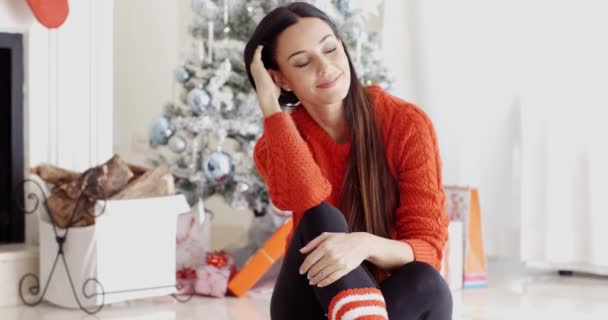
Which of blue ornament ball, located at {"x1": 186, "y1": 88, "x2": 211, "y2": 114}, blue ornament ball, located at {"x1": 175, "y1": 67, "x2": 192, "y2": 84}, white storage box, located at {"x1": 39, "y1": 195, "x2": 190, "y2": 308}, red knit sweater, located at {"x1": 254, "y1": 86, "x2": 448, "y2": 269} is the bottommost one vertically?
white storage box, located at {"x1": 39, "y1": 195, "x2": 190, "y2": 308}

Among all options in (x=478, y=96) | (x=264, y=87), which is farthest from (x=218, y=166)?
(x=264, y=87)

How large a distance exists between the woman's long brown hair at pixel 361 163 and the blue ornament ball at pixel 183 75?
141 centimetres

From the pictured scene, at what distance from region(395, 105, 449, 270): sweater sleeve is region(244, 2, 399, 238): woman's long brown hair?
0.10ft

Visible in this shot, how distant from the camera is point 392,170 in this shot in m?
1.85

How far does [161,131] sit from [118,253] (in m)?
0.55

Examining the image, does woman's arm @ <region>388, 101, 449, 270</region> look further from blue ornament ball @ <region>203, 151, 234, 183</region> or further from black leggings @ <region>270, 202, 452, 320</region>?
blue ornament ball @ <region>203, 151, 234, 183</region>

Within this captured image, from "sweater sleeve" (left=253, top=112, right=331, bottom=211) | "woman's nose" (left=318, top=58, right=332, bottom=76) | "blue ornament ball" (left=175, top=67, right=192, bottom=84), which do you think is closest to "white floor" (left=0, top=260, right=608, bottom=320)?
"blue ornament ball" (left=175, top=67, right=192, bottom=84)

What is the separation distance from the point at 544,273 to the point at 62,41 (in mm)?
1918

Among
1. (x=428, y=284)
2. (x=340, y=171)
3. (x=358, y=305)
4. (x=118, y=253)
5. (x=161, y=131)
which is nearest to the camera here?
(x=358, y=305)

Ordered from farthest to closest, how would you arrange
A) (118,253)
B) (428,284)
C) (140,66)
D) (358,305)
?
1. (140,66)
2. (118,253)
3. (428,284)
4. (358,305)

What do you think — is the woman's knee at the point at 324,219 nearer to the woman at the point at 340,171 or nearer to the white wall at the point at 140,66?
the woman at the point at 340,171

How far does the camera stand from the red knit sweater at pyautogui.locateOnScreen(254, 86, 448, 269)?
1752 millimetres

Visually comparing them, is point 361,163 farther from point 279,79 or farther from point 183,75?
point 183,75

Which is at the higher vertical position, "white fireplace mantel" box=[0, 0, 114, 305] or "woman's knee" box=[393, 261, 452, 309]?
"white fireplace mantel" box=[0, 0, 114, 305]
